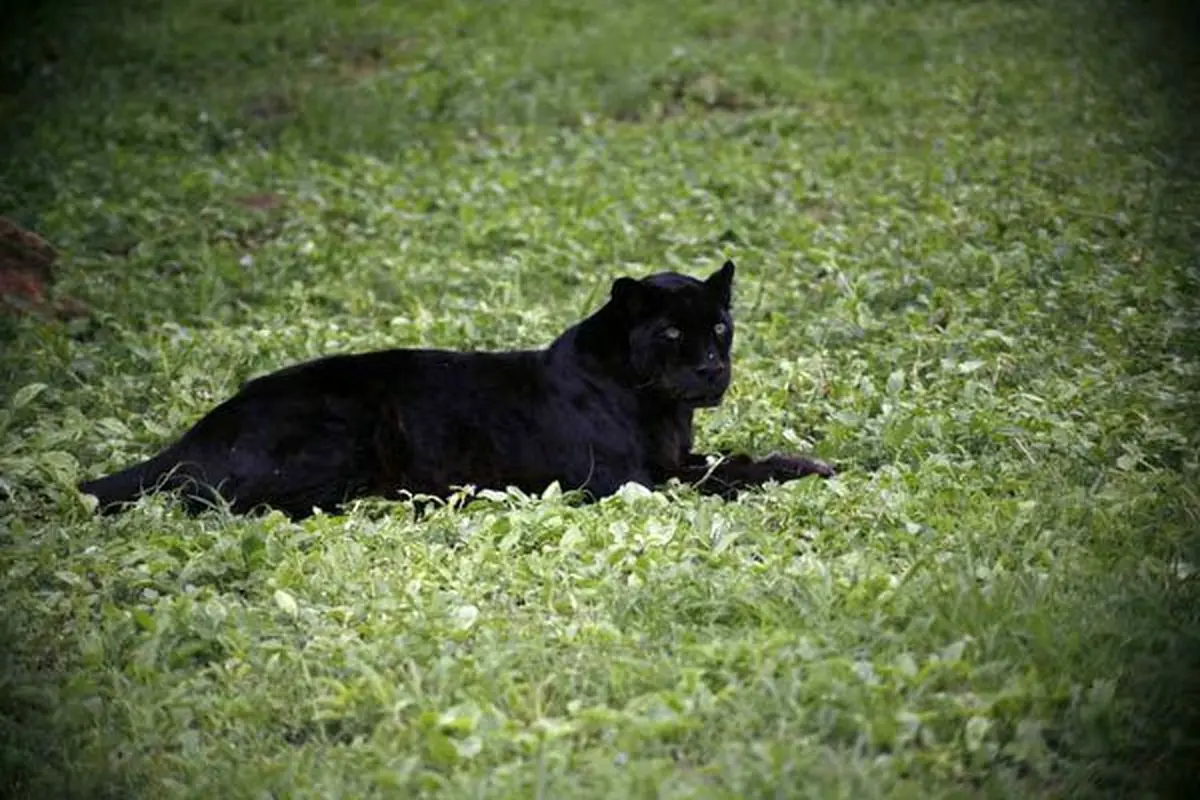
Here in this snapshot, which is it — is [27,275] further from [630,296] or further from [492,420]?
[630,296]

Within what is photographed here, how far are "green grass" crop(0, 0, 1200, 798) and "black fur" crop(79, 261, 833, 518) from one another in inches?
15.8

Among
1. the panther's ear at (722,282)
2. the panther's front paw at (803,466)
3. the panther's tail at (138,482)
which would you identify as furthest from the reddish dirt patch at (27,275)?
the panther's front paw at (803,466)

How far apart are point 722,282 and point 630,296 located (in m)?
0.49

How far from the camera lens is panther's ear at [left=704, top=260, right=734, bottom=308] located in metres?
7.34

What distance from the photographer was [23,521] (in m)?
6.63

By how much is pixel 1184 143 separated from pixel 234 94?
9.25 meters

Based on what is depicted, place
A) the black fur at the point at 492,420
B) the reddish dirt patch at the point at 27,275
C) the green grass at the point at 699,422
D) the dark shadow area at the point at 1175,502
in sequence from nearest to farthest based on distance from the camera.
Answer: the dark shadow area at the point at 1175,502
the green grass at the point at 699,422
the black fur at the point at 492,420
the reddish dirt patch at the point at 27,275

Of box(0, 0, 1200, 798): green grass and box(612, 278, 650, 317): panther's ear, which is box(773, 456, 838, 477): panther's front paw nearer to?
box(0, 0, 1200, 798): green grass

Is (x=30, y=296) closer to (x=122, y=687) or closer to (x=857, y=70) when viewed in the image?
(x=122, y=687)

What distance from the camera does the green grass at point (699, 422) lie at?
4.55 meters

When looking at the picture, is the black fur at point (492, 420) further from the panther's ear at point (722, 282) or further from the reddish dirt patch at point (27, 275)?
the reddish dirt patch at point (27, 275)

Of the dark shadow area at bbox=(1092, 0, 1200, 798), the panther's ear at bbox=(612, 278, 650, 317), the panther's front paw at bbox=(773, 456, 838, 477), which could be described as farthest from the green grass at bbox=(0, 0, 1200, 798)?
the panther's ear at bbox=(612, 278, 650, 317)

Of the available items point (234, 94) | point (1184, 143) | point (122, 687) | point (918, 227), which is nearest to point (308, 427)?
point (122, 687)

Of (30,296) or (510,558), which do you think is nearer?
(510,558)
